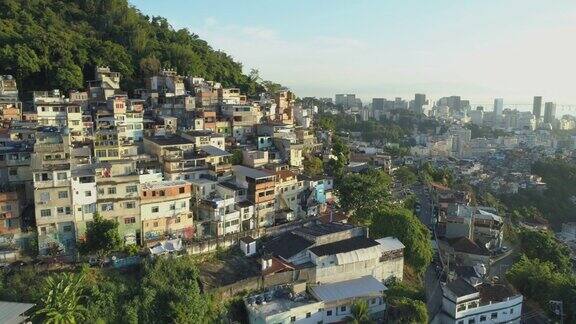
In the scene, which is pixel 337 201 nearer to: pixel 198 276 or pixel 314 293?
pixel 314 293

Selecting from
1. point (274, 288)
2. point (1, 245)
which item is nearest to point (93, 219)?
point (1, 245)

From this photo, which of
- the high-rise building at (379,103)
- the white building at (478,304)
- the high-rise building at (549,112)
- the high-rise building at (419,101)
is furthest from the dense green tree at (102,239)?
the high-rise building at (549,112)

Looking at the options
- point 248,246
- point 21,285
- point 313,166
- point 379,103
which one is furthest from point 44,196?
Answer: point 379,103

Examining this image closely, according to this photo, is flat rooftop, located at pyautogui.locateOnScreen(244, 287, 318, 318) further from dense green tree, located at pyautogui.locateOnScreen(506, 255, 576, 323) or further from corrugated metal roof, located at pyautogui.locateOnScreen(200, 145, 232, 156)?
dense green tree, located at pyautogui.locateOnScreen(506, 255, 576, 323)

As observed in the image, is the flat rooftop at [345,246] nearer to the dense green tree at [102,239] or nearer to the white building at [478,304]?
the white building at [478,304]

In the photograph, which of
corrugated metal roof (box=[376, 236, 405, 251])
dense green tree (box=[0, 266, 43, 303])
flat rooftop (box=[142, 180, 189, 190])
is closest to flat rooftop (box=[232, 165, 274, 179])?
flat rooftop (box=[142, 180, 189, 190])

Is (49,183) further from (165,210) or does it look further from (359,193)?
(359,193)
